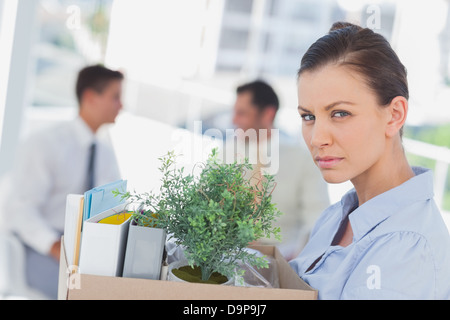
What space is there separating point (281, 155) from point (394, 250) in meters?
2.18

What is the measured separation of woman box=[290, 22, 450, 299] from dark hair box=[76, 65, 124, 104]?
2.17 metres

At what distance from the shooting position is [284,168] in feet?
→ 9.87

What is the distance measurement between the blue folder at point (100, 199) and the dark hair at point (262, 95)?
2.16 m

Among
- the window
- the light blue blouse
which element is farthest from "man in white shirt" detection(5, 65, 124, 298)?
the light blue blouse

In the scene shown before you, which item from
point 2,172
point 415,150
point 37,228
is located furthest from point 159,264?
point 415,150

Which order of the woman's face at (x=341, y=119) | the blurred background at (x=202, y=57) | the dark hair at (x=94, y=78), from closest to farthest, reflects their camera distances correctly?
the woman's face at (x=341, y=119) → the dark hair at (x=94, y=78) → the blurred background at (x=202, y=57)

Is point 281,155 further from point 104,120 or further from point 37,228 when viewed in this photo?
point 37,228

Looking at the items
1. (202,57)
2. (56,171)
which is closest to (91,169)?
(56,171)

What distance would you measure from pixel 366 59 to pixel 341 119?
0.14 meters

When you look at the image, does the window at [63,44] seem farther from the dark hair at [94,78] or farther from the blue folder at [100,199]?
the blue folder at [100,199]

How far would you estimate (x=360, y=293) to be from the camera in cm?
85

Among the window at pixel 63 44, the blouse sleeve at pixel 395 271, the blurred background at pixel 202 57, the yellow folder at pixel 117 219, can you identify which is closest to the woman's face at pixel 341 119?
the blouse sleeve at pixel 395 271

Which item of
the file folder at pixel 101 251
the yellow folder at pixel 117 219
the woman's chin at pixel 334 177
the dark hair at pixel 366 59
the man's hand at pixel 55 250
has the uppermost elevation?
the dark hair at pixel 366 59

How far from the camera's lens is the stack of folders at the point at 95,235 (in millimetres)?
862
